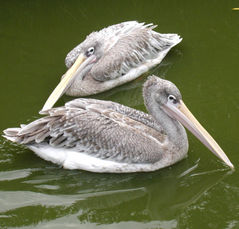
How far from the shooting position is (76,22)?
8500 mm

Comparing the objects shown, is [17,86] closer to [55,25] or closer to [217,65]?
[55,25]

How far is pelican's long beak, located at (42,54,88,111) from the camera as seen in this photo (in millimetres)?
6016

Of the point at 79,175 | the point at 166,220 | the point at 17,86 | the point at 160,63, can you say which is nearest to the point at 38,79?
the point at 17,86

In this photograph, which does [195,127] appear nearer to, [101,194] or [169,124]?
[169,124]

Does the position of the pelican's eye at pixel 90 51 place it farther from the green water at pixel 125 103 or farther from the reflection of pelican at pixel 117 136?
the reflection of pelican at pixel 117 136

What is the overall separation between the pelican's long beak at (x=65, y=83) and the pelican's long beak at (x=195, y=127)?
1620 millimetres

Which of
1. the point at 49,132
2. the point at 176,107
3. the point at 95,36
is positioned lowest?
the point at 49,132

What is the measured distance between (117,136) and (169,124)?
54 cm

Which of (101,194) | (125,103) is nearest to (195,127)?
(101,194)

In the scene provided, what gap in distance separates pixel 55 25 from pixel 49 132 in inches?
149

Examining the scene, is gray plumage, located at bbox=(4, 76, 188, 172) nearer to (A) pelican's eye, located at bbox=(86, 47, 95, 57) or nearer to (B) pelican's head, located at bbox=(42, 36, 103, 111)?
(B) pelican's head, located at bbox=(42, 36, 103, 111)

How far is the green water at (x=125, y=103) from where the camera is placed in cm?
456

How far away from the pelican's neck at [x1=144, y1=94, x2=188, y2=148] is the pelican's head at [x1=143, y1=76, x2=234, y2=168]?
4cm

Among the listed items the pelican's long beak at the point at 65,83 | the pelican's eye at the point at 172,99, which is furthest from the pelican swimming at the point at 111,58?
the pelican's eye at the point at 172,99
